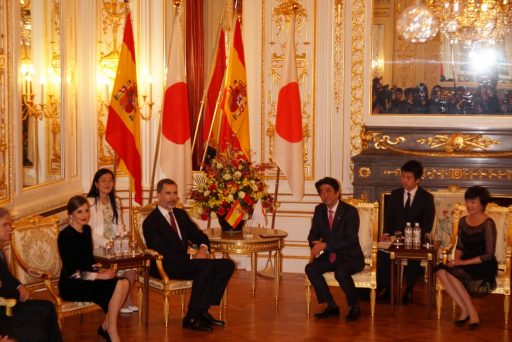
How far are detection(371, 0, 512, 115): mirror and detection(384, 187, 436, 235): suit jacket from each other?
1.62 meters

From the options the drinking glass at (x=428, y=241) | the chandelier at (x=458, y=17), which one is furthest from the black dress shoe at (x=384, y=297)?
the chandelier at (x=458, y=17)

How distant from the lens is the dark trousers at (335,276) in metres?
7.79

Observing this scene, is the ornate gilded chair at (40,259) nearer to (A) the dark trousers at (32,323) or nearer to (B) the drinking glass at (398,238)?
(A) the dark trousers at (32,323)

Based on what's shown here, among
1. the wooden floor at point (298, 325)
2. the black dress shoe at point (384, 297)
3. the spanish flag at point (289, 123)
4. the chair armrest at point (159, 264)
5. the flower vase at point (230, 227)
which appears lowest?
the wooden floor at point (298, 325)

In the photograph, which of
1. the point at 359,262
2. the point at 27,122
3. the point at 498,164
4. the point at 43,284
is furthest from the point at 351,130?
the point at 43,284

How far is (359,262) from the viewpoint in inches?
313

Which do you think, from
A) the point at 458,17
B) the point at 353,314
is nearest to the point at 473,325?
the point at 353,314

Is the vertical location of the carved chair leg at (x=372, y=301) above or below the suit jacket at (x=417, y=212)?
below

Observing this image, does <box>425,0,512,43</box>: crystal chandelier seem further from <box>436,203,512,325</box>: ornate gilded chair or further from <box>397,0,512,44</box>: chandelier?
<box>436,203,512,325</box>: ornate gilded chair

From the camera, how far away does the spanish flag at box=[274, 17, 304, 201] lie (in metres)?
9.48

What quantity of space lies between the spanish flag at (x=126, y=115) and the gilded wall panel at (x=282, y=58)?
1546 millimetres

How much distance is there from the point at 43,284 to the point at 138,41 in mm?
3787

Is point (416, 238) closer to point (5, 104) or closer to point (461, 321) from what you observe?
point (461, 321)

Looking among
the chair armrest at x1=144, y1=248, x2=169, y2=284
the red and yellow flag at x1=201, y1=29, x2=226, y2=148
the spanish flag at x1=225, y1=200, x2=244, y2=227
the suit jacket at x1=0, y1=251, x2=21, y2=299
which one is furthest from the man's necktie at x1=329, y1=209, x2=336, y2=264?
the suit jacket at x1=0, y1=251, x2=21, y2=299
